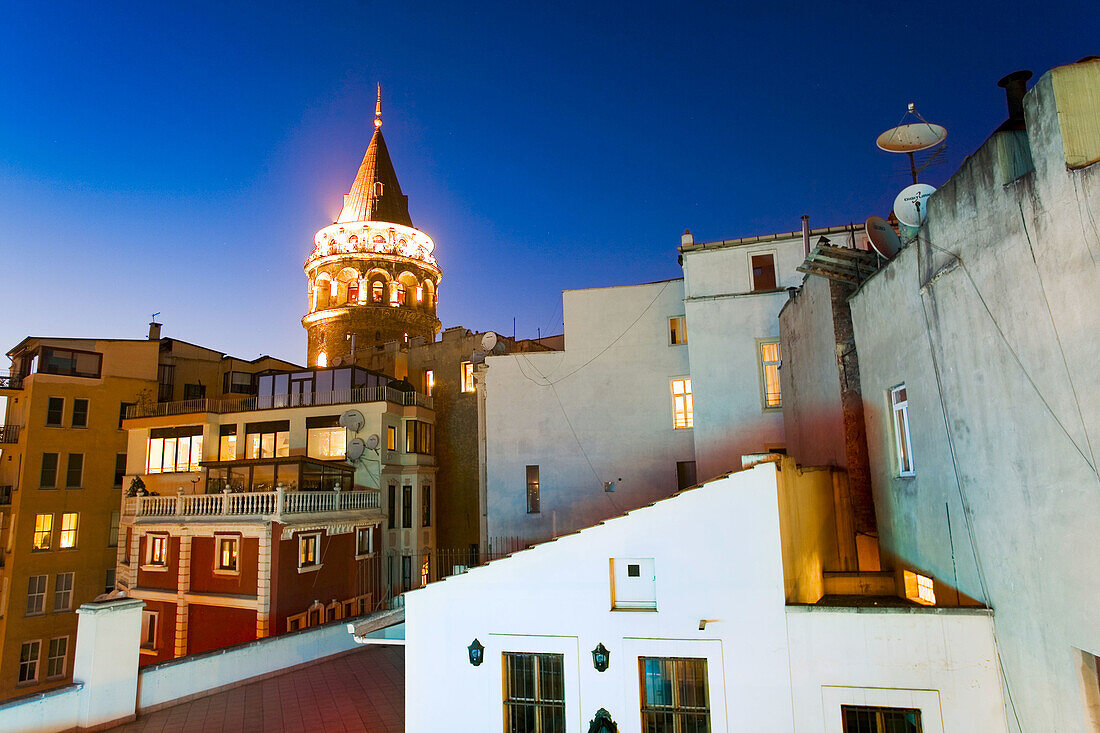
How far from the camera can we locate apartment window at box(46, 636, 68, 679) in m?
29.4

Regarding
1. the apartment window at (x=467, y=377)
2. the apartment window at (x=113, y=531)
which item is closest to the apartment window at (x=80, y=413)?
the apartment window at (x=113, y=531)

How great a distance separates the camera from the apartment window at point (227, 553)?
72.6ft

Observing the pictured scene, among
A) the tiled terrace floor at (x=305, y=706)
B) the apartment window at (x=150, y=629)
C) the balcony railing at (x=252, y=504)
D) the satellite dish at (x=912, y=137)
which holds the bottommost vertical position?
the apartment window at (x=150, y=629)

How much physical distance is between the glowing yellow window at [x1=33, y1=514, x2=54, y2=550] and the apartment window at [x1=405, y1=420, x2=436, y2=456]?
693 inches

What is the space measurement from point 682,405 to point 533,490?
5.86 m

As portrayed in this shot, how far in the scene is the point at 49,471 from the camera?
3080 centimetres

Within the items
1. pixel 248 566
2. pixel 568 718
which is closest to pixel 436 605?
pixel 568 718

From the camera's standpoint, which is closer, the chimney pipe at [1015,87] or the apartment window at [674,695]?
the chimney pipe at [1015,87]

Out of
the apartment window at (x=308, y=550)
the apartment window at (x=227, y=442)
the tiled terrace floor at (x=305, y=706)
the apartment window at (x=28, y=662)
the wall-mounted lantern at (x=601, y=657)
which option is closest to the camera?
the wall-mounted lantern at (x=601, y=657)

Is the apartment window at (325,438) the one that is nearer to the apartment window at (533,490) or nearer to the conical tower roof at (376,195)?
the apartment window at (533,490)

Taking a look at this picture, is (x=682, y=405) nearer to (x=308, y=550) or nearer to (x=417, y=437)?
(x=308, y=550)

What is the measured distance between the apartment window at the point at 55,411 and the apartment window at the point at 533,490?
2543cm

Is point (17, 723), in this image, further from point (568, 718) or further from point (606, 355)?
point (606, 355)

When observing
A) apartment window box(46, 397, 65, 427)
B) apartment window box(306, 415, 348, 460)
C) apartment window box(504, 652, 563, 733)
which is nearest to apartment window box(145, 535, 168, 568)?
apartment window box(306, 415, 348, 460)
